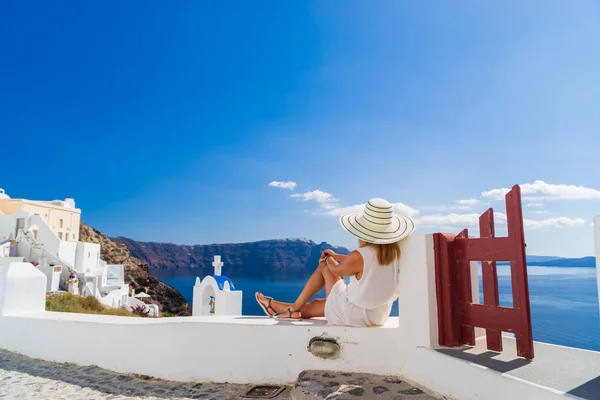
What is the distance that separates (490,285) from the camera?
2479 millimetres

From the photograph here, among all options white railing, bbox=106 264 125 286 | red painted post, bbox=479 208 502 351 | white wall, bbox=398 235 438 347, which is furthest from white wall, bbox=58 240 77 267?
red painted post, bbox=479 208 502 351

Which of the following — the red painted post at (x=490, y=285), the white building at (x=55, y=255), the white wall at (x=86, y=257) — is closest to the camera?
the red painted post at (x=490, y=285)

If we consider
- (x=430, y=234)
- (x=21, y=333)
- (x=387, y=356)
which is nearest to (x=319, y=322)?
(x=387, y=356)

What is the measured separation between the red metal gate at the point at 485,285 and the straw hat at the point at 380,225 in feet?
1.00

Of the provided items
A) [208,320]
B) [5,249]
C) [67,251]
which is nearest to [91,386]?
[208,320]

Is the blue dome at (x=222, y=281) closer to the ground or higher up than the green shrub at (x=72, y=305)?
higher up

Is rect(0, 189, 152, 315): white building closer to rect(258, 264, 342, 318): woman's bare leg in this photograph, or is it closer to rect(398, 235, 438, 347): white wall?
rect(258, 264, 342, 318): woman's bare leg

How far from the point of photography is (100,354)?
3.94m

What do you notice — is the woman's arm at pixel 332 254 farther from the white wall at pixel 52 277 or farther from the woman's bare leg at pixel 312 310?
the white wall at pixel 52 277

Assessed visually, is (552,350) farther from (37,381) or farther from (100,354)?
(37,381)

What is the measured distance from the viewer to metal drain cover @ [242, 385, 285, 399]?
2.94 m

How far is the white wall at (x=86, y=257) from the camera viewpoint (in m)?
28.8

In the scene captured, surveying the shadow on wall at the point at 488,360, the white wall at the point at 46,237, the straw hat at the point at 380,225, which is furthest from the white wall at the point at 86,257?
the shadow on wall at the point at 488,360

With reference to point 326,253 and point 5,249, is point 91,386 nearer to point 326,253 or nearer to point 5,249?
point 326,253
